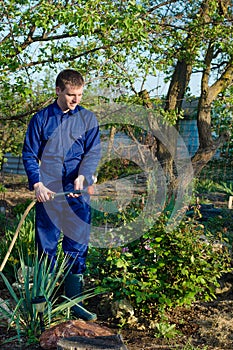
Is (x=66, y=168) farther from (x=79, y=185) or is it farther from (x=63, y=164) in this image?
(x=79, y=185)

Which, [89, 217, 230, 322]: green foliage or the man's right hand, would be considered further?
[89, 217, 230, 322]: green foliage

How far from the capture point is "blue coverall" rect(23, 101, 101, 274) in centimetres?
327

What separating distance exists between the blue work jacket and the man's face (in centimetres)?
5

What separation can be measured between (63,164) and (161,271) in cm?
A: 100

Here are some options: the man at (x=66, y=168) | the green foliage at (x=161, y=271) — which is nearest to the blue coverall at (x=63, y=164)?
the man at (x=66, y=168)

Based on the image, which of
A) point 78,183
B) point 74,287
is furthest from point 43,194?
point 74,287

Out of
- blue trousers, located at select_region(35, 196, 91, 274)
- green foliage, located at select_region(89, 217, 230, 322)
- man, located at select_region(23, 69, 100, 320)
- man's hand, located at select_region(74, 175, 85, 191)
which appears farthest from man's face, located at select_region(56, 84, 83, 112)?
green foliage, located at select_region(89, 217, 230, 322)

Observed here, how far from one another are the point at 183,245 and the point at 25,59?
2844 mm

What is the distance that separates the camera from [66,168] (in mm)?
3322

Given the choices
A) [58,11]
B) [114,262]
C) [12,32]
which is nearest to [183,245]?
[114,262]

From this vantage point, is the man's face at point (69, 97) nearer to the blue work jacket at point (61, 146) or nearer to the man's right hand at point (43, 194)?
the blue work jacket at point (61, 146)

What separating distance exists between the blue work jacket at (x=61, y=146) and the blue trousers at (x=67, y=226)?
123 millimetres

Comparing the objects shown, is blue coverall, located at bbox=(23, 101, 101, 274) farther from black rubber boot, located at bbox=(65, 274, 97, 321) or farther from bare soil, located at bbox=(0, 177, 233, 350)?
bare soil, located at bbox=(0, 177, 233, 350)

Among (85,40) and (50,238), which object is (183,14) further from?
(50,238)
